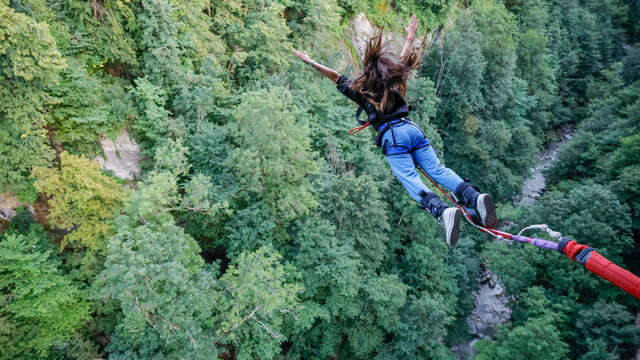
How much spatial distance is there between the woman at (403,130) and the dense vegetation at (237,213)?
5793 millimetres

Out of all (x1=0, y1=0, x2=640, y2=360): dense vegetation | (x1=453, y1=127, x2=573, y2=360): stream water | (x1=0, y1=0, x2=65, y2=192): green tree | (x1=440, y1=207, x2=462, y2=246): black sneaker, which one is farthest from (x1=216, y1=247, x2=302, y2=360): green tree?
(x1=453, y1=127, x2=573, y2=360): stream water

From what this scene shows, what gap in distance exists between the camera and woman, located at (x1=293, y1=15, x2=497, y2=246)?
4.17m

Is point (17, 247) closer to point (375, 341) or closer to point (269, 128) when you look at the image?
point (269, 128)

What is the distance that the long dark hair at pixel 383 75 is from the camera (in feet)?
13.7

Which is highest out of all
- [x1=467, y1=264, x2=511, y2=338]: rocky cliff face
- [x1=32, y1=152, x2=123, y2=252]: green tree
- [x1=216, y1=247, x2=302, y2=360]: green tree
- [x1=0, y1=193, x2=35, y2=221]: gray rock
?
[x1=32, y1=152, x2=123, y2=252]: green tree

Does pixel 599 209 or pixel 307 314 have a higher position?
pixel 599 209

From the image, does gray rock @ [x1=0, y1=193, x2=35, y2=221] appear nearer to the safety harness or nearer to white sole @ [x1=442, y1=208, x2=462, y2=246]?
the safety harness

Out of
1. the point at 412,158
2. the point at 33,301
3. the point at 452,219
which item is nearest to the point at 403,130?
the point at 412,158

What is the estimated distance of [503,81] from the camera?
2153 centimetres

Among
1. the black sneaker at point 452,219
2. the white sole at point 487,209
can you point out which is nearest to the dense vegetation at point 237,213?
the black sneaker at point 452,219

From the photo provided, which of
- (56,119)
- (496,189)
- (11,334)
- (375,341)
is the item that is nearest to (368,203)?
(375,341)

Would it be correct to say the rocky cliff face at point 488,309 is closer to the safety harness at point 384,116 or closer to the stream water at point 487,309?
the stream water at point 487,309

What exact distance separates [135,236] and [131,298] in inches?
57.2

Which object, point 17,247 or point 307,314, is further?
point 307,314
